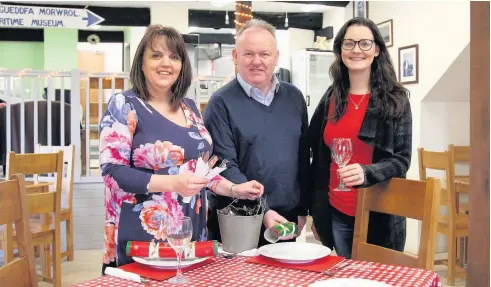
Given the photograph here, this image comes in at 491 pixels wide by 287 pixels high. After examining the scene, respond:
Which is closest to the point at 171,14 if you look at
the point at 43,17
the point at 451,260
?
the point at 43,17

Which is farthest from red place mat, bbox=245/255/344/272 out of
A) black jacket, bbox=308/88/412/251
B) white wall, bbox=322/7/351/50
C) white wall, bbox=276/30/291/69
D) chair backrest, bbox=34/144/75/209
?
white wall, bbox=276/30/291/69

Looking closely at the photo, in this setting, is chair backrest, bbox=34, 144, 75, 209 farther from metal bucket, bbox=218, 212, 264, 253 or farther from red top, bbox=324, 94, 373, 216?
metal bucket, bbox=218, 212, 264, 253

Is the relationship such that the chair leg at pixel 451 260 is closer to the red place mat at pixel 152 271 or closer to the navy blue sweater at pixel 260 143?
the navy blue sweater at pixel 260 143

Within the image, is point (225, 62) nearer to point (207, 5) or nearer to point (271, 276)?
point (207, 5)

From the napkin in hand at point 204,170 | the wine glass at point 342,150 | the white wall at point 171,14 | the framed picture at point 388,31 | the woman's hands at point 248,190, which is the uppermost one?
the white wall at point 171,14

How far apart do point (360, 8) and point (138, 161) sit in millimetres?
5760

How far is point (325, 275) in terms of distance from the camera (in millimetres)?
1519

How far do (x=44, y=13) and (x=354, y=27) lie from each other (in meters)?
6.90

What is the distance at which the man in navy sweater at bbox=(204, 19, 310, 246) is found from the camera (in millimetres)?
2068

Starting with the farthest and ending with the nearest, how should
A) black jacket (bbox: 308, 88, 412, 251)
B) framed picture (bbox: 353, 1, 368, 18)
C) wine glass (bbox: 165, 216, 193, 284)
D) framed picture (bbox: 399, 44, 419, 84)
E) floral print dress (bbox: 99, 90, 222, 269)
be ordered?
framed picture (bbox: 353, 1, 368, 18) < framed picture (bbox: 399, 44, 419, 84) < black jacket (bbox: 308, 88, 412, 251) < floral print dress (bbox: 99, 90, 222, 269) < wine glass (bbox: 165, 216, 193, 284)

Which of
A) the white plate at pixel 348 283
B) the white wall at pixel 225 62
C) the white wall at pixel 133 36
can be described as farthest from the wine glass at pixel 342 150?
the white wall at pixel 225 62

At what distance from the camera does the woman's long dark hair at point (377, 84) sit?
2092 millimetres

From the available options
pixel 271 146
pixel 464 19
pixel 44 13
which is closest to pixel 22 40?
pixel 44 13

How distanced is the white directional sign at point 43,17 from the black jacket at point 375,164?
21.5 feet
